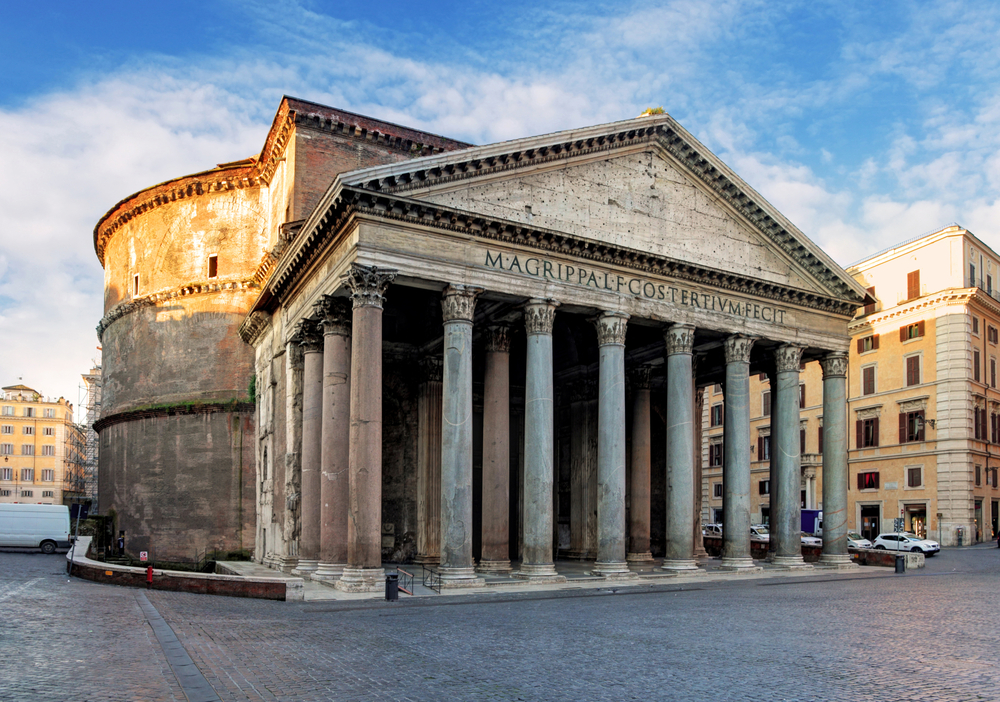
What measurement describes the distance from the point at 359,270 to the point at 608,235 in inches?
279

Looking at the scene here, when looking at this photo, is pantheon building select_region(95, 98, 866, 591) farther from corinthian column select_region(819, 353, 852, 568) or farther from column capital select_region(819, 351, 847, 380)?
column capital select_region(819, 351, 847, 380)

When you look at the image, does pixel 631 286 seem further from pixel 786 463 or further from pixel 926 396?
pixel 926 396

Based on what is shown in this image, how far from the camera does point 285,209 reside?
91.4ft

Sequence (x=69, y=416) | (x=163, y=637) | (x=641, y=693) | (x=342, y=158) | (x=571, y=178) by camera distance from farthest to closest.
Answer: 1. (x=69, y=416)
2. (x=342, y=158)
3. (x=571, y=178)
4. (x=163, y=637)
5. (x=641, y=693)

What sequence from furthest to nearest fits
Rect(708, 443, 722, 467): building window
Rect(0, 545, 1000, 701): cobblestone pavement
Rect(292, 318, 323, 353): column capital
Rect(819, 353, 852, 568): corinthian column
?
Rect(708, 443, 722, 467): building window → Rect(819, 353, 852, 568): corinthian column → Rect(292, 318, 323, 353): column capital → Rect(0, 545, 1000, 701): cobblestone pavement

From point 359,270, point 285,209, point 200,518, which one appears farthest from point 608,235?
point 200,518

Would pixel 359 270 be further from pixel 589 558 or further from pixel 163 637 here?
pixel 589 558

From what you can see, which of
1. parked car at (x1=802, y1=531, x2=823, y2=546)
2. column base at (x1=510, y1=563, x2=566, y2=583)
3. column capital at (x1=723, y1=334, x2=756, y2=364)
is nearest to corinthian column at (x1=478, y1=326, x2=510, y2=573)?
column base at (x1=510, y1=563, x2=566, y2=583)

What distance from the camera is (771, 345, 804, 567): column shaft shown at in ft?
81.7

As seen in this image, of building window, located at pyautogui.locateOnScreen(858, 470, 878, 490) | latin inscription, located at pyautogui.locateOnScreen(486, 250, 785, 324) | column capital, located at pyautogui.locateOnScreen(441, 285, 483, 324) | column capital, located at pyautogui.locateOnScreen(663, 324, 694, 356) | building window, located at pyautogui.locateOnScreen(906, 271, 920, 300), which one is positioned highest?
building window, located at pyautogui.locateOnScreen(906, 271, 920, 300)

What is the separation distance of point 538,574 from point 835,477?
11.1 metres

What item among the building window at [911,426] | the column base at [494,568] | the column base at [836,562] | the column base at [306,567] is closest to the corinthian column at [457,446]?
the column base at [494,568]

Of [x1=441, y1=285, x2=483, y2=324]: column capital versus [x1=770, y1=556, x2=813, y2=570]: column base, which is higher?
[x1=441, y1=285, x2=483, y2=324]: column capital

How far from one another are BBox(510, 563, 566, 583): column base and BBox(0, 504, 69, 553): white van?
26.6 m
